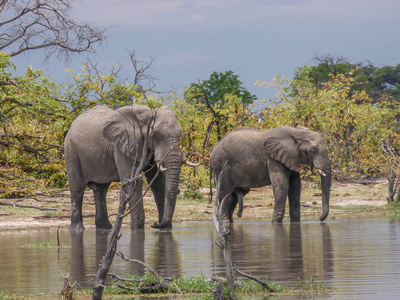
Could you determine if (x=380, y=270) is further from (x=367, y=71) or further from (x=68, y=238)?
(x=367, y=71)

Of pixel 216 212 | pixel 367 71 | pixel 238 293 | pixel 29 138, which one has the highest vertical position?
pixel 367 71

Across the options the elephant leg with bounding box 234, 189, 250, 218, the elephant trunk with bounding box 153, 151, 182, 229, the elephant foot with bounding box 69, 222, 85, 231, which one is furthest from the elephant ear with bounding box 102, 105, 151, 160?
the elephant leg with bounding box 234, 189, 250, 218

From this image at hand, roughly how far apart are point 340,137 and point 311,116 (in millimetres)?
5851

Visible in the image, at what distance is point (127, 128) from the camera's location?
16891mm

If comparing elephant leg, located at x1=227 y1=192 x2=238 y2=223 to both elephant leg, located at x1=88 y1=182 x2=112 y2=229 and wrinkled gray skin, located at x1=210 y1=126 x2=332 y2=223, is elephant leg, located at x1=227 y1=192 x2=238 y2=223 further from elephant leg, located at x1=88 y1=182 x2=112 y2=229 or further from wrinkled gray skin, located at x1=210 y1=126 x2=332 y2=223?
elephant leg, located at x1=88 y1=182 x2=112 y2=229

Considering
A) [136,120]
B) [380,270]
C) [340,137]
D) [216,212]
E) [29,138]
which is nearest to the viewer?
[216,212]

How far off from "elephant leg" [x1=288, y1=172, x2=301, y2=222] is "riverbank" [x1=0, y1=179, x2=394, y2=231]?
121cm

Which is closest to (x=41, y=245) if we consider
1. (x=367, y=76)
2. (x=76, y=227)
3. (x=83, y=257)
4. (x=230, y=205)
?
(x=83, y=257)

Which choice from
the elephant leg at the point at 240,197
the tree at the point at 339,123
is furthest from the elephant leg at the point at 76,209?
the tree at the point at 339,123

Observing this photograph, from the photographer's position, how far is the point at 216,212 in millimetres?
7488

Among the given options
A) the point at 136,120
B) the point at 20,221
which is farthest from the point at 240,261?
the point at 20,221

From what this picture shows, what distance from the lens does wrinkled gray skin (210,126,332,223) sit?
19.3 metres

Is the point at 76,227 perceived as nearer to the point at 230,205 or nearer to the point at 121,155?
the point at 121,155

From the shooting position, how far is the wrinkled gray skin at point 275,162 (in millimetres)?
19281
